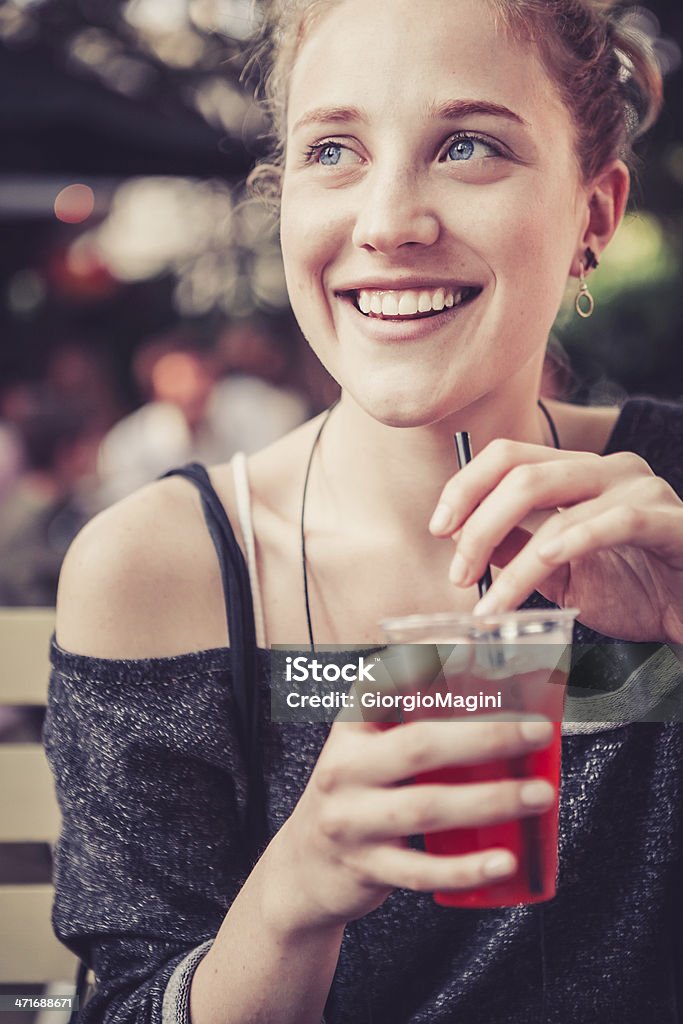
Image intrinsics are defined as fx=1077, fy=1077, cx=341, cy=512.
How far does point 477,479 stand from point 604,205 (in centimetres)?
60

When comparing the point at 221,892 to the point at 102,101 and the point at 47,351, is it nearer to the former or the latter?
the point at 102,101

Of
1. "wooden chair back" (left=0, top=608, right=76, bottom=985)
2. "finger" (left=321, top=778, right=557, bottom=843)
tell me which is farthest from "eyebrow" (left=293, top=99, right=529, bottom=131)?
"wooden chair back" (left=0, top=608, right=76, bottom=985)

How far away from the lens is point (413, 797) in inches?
29.2

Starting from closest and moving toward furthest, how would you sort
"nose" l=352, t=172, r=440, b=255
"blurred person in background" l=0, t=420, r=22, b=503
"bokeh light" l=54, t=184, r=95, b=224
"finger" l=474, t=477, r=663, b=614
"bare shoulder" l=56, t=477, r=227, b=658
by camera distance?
"finger" l=474, t=477, r=663, b=614 < "nose" l=352, t=172, r=440, b=255 < "bare shoulder" l=56, t=477, r=227, b=658 < "blurred person in background" l=0, t=420, r=22, b=503 < "bokeh light" l=54, t=184, r=95, b=224

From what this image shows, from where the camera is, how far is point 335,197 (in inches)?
47.7

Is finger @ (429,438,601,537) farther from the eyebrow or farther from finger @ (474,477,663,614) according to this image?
the eyebrow

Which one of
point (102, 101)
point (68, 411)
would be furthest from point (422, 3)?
point (68, 411)

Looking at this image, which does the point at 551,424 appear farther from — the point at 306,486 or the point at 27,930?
the point at 27,930

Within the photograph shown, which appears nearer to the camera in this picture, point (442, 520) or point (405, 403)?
point (442, 520)

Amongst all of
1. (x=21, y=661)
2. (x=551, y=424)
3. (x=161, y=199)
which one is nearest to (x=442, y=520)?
(x=551, y=424)

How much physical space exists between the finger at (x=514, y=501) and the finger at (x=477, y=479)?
10 millimetres

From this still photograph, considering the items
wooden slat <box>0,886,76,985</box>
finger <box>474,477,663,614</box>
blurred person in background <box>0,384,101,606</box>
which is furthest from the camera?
blurred person in background <box>0,384,101,606</box>

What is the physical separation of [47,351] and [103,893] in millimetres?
3624

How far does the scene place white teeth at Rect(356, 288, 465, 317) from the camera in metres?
1.20
